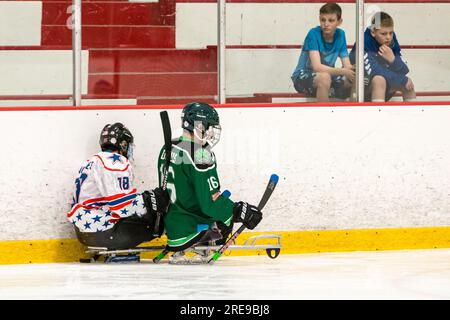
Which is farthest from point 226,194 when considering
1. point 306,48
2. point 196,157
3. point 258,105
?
point 306,48

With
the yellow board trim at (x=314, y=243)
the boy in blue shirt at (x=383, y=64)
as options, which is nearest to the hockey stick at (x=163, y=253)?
the yellow board trim at (x=314, y=243)

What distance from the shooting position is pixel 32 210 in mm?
7734

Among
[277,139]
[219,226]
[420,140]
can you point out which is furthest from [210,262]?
[420,140]

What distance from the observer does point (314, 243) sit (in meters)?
8.17

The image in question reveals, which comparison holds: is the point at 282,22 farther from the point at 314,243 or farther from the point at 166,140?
the point at 314,243

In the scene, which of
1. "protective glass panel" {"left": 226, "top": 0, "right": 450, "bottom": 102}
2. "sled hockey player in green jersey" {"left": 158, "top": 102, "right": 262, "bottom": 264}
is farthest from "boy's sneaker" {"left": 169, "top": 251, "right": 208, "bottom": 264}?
"protective glass panel" {"left": 226, "top": 0, "right": 450, "bottom": 102}

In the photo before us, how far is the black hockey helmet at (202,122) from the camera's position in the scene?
7547mm

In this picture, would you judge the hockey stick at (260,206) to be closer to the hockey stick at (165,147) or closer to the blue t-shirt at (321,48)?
the hockey stick at (165,147)

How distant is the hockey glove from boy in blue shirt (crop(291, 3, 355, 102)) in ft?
3.47

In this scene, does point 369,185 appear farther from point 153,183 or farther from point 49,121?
point 49,121

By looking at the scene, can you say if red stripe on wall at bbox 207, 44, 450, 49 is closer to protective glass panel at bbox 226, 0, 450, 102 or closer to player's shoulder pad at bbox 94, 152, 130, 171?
protective glass panel at bbox 226, 0, 450, 102

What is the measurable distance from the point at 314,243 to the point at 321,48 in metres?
1.18

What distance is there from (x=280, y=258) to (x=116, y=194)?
1041 mm

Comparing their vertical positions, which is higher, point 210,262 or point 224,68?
A: point 224,68
